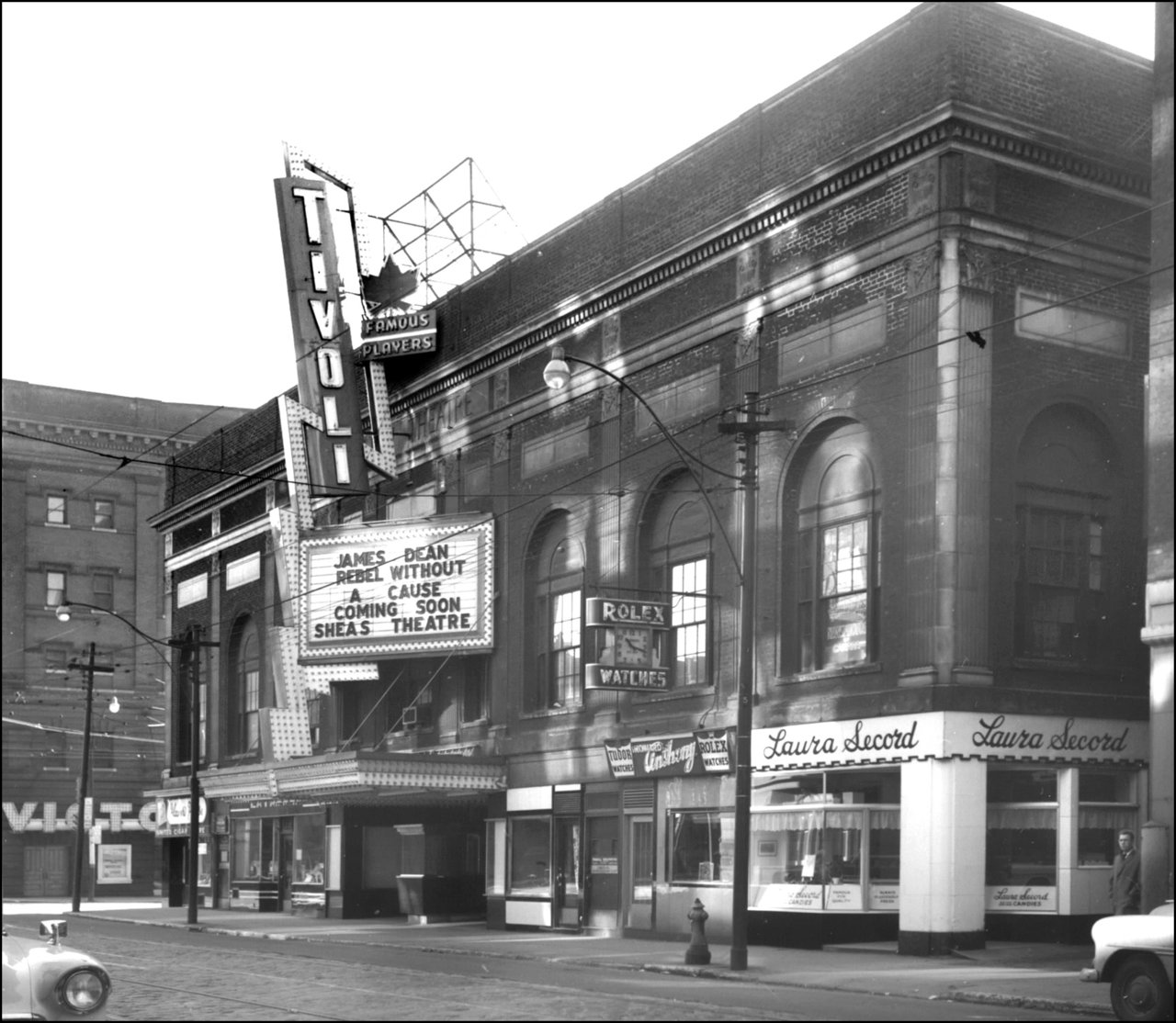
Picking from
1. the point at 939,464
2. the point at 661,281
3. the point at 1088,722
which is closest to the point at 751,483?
Result: the point at 939,464

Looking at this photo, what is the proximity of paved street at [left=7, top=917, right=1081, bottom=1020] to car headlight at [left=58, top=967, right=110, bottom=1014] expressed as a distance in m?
5.45

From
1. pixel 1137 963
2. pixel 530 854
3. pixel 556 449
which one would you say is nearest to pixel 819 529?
pixel 556 449

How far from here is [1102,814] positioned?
2738 centimetres

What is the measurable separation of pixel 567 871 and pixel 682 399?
1058cm

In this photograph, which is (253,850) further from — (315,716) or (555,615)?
(555,615)

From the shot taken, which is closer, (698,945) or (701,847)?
(698,945)

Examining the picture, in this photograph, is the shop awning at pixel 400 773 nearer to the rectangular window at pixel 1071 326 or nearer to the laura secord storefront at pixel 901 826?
the laura secord storefront at pixel 901 826

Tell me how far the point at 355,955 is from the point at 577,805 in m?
7.57

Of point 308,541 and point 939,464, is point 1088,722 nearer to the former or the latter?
point 939,464

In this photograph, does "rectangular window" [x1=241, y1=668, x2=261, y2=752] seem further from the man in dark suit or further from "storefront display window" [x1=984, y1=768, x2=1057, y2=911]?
the man in dark suit

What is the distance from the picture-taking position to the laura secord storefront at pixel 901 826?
25.9 m

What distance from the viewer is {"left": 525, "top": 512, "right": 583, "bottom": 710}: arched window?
121 feet

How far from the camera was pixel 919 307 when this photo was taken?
27.2m

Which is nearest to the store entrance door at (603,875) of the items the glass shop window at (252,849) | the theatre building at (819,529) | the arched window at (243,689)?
the theatre building at (819,529)
